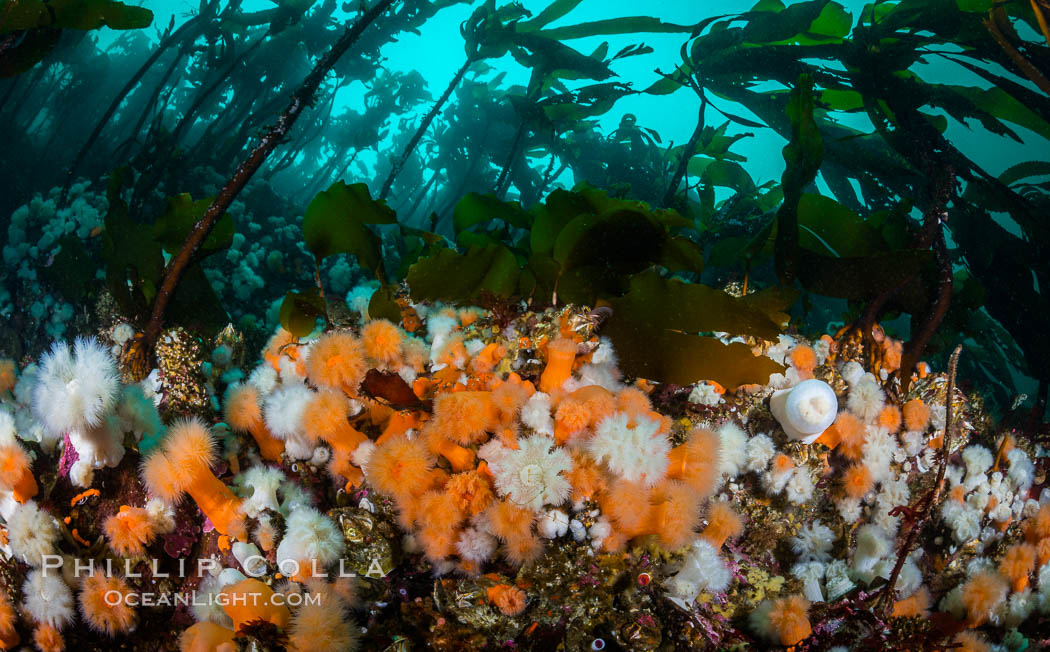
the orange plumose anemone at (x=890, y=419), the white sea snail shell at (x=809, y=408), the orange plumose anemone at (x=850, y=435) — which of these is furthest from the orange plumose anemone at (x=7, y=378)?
the orange plumose anemone at (x=890, y=419)

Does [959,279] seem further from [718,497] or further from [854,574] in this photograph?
[718,497]

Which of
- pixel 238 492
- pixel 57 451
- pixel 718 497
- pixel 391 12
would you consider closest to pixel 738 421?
pixel 718 497

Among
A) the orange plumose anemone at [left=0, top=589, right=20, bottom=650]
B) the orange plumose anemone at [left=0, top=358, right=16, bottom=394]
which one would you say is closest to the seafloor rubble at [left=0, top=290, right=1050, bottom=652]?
the orange plumose anemone at [left=0, top=589, right=20, bottom=650]

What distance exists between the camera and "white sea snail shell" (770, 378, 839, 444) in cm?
183

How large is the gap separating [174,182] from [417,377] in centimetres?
635

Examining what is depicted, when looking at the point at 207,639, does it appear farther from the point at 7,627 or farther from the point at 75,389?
the point at 75,389

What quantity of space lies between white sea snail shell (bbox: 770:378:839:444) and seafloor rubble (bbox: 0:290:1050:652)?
0.01m

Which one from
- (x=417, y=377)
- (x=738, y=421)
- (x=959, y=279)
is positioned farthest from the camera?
(x=959, y=279)

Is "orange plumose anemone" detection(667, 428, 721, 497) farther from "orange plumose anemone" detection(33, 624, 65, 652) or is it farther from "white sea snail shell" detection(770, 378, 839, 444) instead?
"orange plumose anemone" detection(33, 624, 65, 652)

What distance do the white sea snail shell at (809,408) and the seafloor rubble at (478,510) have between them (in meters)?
0.01

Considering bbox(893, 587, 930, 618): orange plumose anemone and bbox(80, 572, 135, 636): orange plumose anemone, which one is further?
bbox(893, 587, 930, 618): orange plumose anemone

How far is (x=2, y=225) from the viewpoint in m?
5.68

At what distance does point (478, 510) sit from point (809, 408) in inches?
54.1

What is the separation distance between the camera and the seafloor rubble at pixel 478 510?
1.44 metres
